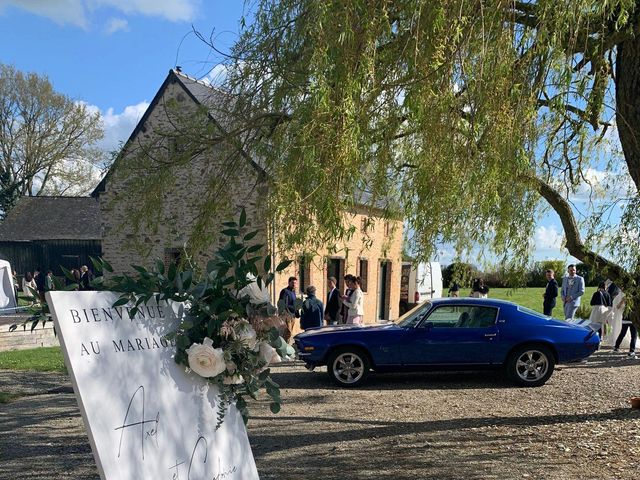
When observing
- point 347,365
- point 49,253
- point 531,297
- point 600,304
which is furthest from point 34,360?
point 531,297

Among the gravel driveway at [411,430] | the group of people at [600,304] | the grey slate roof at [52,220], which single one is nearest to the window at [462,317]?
the gravel driveway at [411,430]

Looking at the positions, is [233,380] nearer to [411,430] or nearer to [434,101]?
[434,101]

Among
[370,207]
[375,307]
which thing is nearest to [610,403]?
[370,207]

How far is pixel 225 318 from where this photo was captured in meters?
2.83

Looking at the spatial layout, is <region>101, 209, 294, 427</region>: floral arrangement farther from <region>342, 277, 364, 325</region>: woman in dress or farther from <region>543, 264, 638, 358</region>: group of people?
<region>543, 264, 638, 358</region>: group of people

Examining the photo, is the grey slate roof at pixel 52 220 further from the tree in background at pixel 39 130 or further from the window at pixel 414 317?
the window at pixel 414 317

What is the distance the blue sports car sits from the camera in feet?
31.4

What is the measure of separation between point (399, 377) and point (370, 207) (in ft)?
17.8

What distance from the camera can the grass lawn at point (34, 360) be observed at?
37.8ft

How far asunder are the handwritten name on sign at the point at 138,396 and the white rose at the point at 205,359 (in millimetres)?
71

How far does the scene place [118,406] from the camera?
229cm

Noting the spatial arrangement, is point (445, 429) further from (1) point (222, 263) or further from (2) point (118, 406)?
(2) point (118, 406)

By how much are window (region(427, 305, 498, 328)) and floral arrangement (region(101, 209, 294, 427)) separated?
275 inches

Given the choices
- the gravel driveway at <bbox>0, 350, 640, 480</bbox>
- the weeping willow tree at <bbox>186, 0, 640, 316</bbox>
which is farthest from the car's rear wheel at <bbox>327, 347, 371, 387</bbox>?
the weeping willow tree at <bbox>186, 0, 640, 316</bbox>
